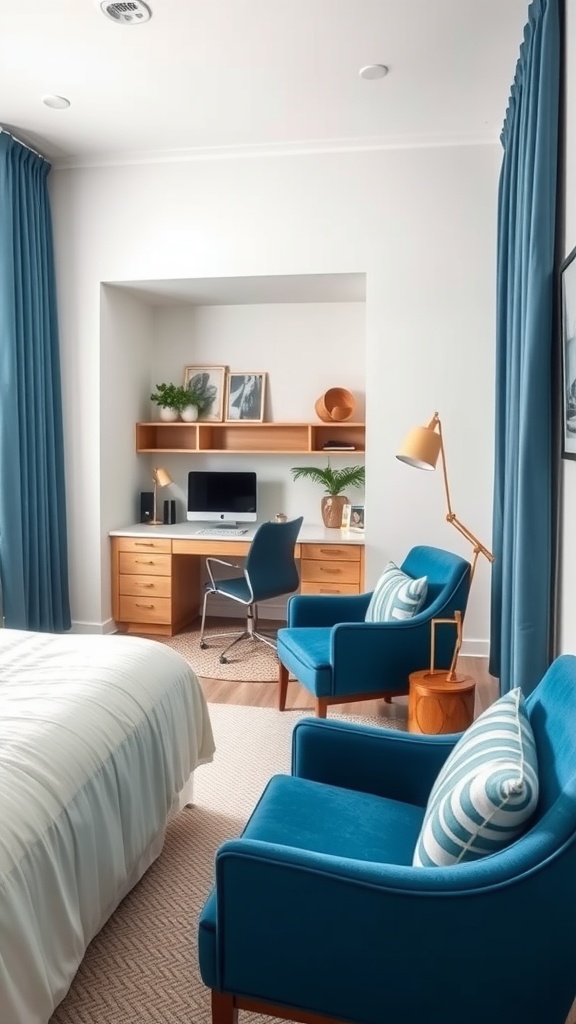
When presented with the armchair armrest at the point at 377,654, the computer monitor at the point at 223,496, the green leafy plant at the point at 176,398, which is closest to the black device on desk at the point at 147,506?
the computer monitor at the point at 223,496

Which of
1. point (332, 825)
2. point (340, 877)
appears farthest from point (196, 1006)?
point (340, 877)

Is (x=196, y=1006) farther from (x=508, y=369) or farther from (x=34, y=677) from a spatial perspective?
(x=508, y=369)

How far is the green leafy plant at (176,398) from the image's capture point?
193 inches

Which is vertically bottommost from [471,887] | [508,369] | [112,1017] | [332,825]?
[112,1017]

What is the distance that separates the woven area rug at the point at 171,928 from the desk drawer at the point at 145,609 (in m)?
1.75

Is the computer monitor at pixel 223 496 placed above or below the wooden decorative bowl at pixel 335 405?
below

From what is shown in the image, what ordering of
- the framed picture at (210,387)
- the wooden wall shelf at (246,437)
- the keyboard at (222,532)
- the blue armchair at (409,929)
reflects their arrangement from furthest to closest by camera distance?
the framed picture at (210,387) < the wooden wall shelf at (246,437) < the keyboard at (222,532) < the blue armchair at (409,929)

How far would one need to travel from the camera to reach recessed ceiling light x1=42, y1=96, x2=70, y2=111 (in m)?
3.54

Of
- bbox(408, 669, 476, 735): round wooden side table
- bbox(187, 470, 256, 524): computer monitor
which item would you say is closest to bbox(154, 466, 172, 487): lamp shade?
bbox(187, 470, 256, 524): computer monitor

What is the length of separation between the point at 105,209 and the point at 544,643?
3.61m

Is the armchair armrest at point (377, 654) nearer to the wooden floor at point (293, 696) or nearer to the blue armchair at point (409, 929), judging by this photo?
the wooden floor at point (293, 696)

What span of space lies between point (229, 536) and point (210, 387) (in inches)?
48.0

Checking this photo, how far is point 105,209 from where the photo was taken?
14.3 feet

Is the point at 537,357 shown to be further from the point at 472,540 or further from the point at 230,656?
the point at 230,656
